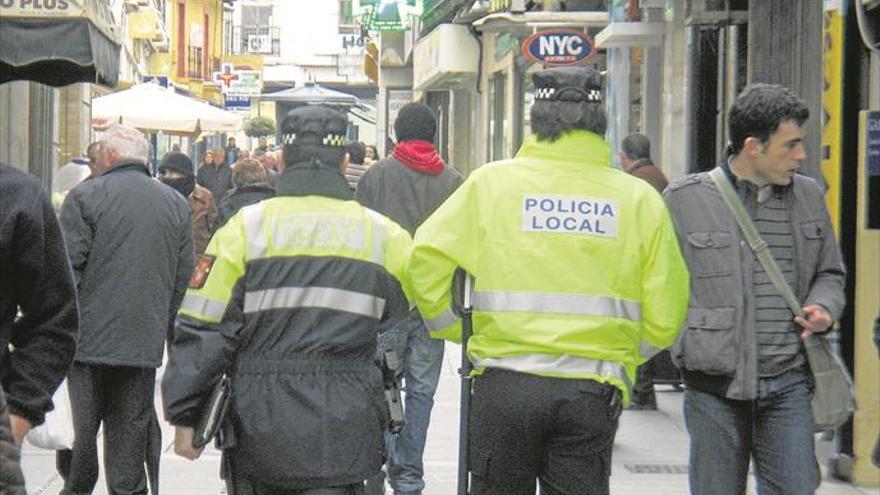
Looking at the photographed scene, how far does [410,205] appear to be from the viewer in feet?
31.7

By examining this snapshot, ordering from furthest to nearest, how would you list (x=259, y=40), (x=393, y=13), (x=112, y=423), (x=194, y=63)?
(x=259, y=40), (x=194, y=63), (x=393, y=13), (x=112, y=423)

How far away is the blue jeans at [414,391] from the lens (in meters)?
9.04

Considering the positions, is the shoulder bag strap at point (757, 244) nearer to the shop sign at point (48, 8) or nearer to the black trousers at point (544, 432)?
the black trousers at point (544, 432)

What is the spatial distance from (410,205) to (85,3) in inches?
107

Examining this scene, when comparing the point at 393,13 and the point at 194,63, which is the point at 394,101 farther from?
the point at 194,63

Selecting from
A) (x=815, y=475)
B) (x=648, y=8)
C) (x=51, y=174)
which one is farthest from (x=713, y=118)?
(x=815, y=475)

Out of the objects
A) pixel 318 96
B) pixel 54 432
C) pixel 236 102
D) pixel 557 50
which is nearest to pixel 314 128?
pixel 54 432

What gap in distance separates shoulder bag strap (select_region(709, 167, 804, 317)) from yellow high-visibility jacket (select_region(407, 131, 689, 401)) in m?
0.49

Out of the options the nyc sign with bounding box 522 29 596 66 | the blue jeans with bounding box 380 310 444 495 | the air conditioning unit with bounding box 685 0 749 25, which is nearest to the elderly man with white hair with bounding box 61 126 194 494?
the blue jeans with bounding box 380 310 444 495

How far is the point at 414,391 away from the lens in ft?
30.4

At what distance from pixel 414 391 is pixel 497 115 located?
23174mm

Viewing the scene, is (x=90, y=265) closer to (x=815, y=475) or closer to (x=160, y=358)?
(x=160, y=358)

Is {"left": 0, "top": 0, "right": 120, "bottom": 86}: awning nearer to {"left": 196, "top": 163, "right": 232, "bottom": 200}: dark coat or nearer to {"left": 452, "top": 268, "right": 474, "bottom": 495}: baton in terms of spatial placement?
{"left": 452, "top": 268, "right": 474, "bottom": 495}: baton

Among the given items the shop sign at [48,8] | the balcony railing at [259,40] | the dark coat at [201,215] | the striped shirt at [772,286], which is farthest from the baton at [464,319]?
the balcony railing at [259,40]
